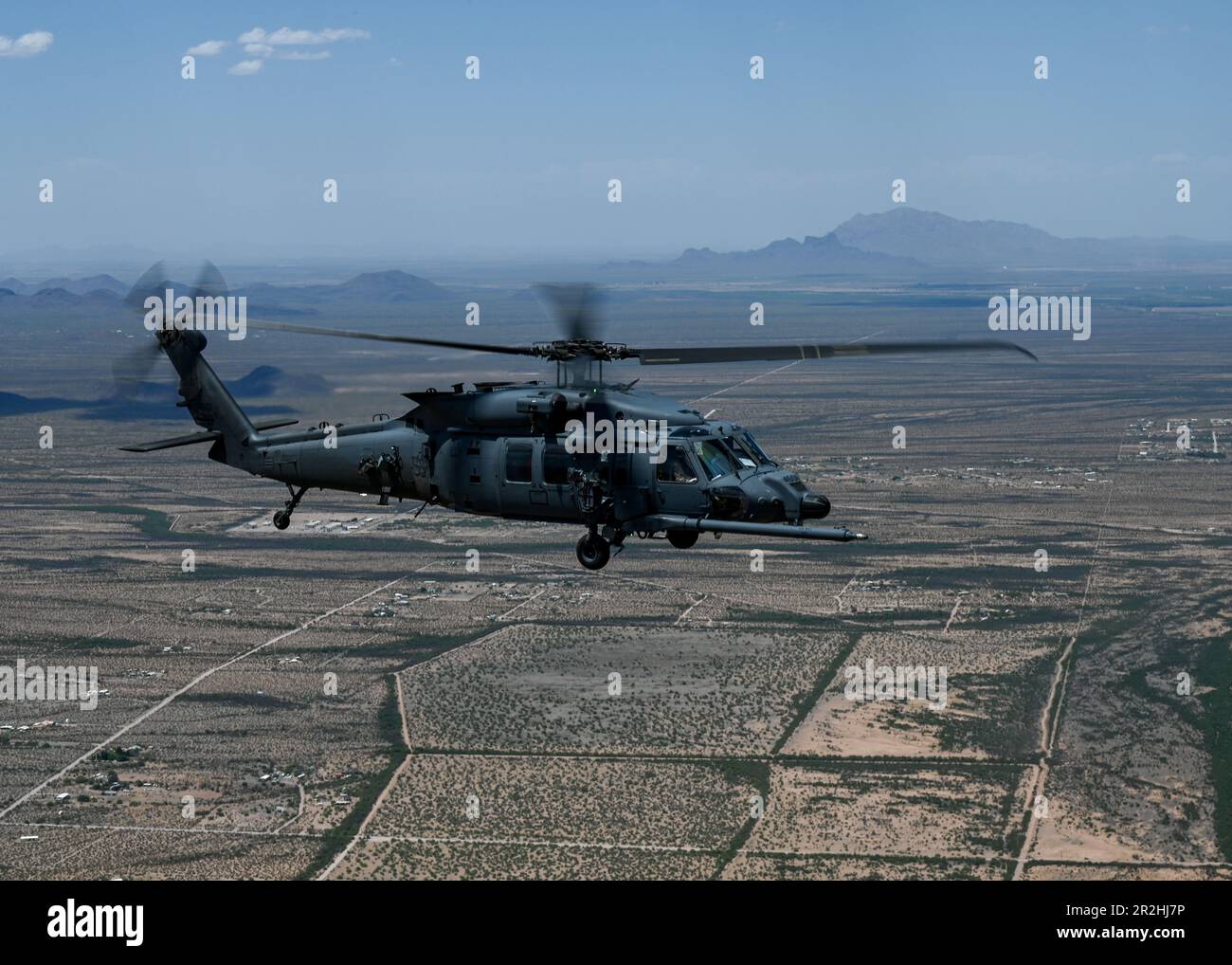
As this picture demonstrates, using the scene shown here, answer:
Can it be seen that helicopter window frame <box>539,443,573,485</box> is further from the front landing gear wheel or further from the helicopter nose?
the helicopter nose

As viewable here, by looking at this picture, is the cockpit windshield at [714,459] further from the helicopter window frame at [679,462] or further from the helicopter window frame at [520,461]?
the helicopter window frame at [520,461]

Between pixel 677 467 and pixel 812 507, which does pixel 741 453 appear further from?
pixel 812 507

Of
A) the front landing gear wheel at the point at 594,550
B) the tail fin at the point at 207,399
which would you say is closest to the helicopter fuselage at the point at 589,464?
the front landing gear wheel at the point at 594,550

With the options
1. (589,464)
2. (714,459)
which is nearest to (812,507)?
(714,459)

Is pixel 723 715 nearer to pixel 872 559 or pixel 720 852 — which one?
pixel 720 852

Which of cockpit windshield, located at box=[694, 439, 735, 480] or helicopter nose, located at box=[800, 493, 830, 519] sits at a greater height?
cockpit windshield, located at box=[694, 439, 735, 480]

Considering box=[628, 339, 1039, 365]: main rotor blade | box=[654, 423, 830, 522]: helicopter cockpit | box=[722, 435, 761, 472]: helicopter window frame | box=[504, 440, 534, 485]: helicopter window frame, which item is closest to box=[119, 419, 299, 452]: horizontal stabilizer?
box=[504, 440, 534, 485]: helicopter window frame

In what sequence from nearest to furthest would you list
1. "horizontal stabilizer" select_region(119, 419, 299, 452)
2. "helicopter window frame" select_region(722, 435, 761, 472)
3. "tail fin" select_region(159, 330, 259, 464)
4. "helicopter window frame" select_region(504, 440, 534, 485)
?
1. "helicopter window frame" select_region(722, 435, 761, 472)
2. "helicopter window frame" select_region(504, 440, 534, 485)
3. "horizontal stabilizer" select_region(119, 419, 299, 452)
4. "tail fin" select_region(159, 330, 259, 464)
